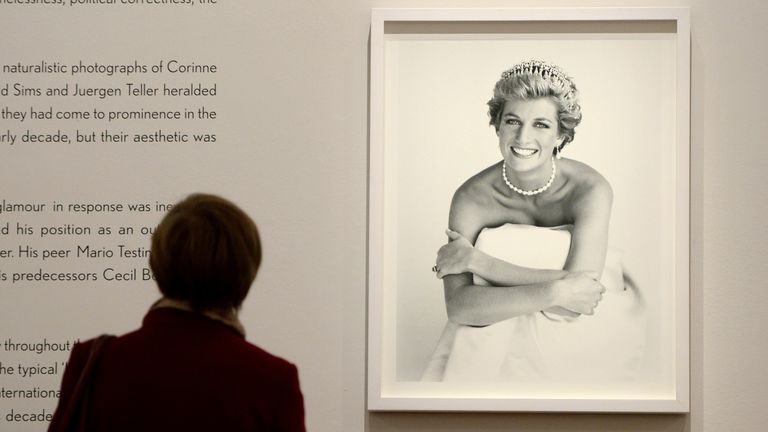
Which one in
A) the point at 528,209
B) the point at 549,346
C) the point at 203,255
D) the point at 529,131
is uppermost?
the point at 529,131

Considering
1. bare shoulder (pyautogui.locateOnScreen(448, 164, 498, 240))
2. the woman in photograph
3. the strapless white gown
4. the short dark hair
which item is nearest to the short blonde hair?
the woman in photograph

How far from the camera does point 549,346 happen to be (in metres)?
2.18

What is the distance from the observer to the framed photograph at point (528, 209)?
2.18 metres

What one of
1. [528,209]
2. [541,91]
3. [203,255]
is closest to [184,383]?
[203,255]

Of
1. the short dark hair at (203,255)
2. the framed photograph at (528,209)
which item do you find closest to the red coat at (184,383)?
the short dark hair at (203,255)

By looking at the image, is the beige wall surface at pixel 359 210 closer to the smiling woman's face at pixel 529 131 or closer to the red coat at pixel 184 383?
the smiling woman's face at pixel 529 131

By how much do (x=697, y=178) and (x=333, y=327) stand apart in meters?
0.87

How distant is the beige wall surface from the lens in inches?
86.5

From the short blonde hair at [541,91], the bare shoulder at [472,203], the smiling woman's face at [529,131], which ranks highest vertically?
the short blonde hair at [541,91]

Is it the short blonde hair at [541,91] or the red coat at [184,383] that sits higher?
the short blonde hair at [541,91]

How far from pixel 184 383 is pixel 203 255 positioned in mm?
167

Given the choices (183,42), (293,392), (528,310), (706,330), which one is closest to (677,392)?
(706,330)

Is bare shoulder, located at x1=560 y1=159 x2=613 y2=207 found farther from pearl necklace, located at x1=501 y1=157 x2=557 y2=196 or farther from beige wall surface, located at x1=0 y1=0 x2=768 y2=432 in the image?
beige wall surface, located at x1=0 y1=0 x2=768 y2=432

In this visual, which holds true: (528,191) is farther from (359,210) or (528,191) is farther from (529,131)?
(359,210)
